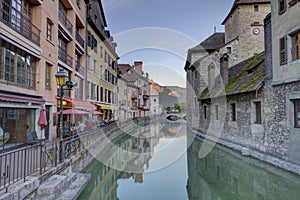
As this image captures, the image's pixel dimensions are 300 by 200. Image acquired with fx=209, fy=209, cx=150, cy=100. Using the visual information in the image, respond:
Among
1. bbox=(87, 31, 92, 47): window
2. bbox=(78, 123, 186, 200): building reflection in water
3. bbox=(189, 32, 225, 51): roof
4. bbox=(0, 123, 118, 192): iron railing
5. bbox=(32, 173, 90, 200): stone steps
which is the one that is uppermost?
bbox=(189, 32, 225, 51): roof

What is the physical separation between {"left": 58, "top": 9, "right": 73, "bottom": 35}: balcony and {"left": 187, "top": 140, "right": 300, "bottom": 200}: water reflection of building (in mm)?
12071

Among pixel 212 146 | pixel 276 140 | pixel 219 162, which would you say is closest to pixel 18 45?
pixel 219 162

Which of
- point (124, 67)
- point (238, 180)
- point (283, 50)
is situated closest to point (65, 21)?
point (283, 50)

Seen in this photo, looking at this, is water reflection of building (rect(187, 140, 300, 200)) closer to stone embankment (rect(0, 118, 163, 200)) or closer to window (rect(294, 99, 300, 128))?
window (rect(294, 99, 300, 128))

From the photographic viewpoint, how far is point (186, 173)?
1006 centimetres

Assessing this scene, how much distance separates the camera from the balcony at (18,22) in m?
8.17

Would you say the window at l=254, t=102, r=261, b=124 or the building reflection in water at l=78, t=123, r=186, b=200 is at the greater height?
the window at l=254, t=102, r=261, b=124

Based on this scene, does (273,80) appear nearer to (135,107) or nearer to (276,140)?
(276,140)

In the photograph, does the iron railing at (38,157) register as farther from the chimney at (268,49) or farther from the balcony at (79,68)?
the chimney at (268,49)

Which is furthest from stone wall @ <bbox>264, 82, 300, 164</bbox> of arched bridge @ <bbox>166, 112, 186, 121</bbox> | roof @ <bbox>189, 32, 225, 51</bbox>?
arched bridge @ <bbox>166, 112, 186, 121</bbox>

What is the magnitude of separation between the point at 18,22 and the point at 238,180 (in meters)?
11.4

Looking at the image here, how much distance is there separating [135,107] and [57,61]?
3059 centimetres

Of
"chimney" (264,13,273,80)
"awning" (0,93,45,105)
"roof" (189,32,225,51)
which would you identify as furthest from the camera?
"roof" (189,32,225,51)

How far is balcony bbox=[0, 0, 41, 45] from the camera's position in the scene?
26.8 ft
